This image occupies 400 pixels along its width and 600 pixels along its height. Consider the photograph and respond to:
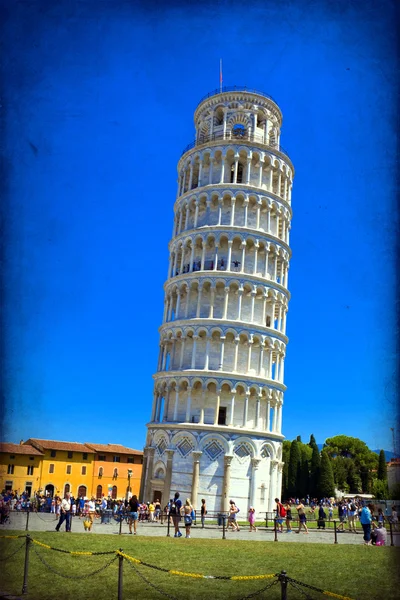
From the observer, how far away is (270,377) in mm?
45562

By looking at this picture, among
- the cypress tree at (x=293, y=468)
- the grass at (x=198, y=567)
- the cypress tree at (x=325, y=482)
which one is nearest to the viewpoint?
the grass at (x=198, y=567)

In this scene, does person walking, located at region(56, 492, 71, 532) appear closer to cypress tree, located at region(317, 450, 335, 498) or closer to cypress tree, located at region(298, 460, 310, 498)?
cypress tree, located at region(317, 450, 335, 498)

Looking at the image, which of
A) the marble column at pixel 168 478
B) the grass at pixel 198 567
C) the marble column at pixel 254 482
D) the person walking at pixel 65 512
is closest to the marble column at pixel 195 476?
the marble column at pixel 168 478

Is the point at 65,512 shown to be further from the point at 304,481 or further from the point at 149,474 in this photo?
the point at 304,481

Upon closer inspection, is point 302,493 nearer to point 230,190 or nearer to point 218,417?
point 218,417

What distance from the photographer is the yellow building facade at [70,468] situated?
2781 inches

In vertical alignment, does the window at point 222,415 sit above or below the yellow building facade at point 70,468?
above

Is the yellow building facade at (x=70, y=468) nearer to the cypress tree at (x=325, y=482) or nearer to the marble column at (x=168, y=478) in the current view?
the cypress tree at (x=325, y=482)

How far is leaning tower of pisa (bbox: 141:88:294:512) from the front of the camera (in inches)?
1623

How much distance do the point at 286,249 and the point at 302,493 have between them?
1553 inches

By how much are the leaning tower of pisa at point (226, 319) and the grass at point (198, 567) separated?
1831cm

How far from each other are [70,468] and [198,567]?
6743cm

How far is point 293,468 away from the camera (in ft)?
248

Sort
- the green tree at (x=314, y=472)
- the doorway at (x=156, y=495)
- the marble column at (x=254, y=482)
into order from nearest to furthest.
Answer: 1. the marble column at (x=254, y=482)
2. the doorway at (x=156, y=495)
3. the green tree at (x=314, y=472)
